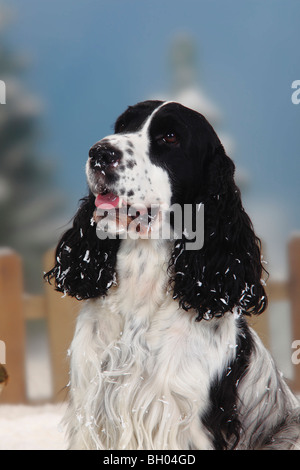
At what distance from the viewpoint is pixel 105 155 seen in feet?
7.66

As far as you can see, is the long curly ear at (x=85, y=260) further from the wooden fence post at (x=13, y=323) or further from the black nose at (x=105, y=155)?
the wooden fence post at (x=13, y=323)

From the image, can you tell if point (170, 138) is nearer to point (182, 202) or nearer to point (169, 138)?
point (169, 138)

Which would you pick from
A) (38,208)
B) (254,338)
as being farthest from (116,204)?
(38,208)

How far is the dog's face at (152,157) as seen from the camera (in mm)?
2357

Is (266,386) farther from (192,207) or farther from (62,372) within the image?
(62,372)

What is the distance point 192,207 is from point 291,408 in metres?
0.92

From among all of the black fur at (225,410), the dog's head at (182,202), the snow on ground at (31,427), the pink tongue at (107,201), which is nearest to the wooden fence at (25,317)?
the snow on ground at (31,427)

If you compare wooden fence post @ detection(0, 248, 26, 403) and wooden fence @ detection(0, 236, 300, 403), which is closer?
wooden fence @ detection(0, 236, 300, 403)

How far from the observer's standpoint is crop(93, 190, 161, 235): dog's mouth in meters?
2.41

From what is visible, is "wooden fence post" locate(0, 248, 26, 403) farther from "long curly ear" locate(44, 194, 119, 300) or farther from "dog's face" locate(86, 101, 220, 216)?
"dog's face" locate(86, 101, 220, 216)

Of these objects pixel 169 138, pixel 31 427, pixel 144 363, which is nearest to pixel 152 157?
pixel 169 138

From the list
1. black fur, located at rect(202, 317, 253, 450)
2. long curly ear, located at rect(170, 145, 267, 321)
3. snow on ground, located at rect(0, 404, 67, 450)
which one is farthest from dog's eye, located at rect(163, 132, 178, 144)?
snow on ground, located at rect(0, 404, 67, 450)

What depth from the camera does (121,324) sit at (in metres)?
2.58
